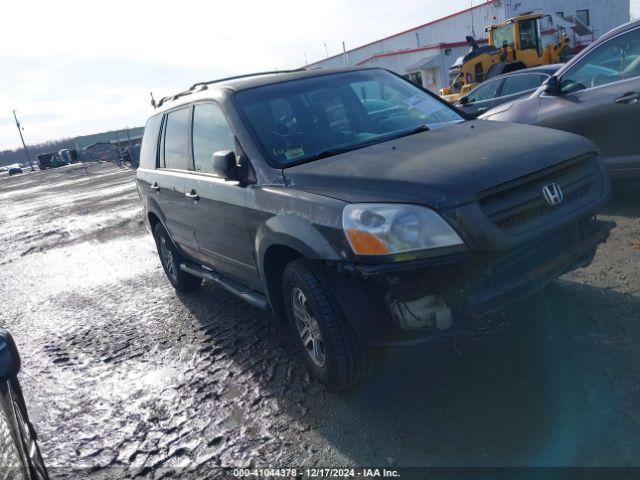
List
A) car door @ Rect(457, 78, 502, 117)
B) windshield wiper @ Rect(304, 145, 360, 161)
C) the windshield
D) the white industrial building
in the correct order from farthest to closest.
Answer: the white industrial building
car door @ Rect(457, 78, 502, 117)
the windshield
windshield wiper @ Rect(304, 145, 360, 161)

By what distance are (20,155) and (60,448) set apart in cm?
13159

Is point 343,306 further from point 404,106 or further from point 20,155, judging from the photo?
point 20,155

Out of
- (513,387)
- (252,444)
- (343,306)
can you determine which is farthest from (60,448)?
(513,387)

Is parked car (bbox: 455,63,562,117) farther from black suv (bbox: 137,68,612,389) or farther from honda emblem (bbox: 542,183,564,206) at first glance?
honda emblem (bbox: 542,183,564,206)

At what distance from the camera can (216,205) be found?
4.12 m

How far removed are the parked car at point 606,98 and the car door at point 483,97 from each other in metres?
4.34

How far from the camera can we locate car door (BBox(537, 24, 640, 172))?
5188 millimetres

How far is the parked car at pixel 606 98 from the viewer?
5.20 metres

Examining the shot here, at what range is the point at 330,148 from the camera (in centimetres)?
363


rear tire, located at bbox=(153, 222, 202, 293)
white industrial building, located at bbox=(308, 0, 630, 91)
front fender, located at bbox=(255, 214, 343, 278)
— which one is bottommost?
rear tire, located at bbox=(153, 222, 202, 293)

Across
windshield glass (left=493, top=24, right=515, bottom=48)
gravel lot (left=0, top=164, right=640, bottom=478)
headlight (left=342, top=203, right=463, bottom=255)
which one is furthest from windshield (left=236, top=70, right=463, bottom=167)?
windshield glass (left=493, top=24, right=515, bottom=48)

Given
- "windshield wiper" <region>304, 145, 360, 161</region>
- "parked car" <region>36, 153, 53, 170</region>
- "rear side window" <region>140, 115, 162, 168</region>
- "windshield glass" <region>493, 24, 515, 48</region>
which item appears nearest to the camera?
"windshield wiper" <region>304, 145, 360, 161</region>

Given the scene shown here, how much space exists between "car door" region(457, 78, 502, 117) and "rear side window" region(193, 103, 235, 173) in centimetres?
685

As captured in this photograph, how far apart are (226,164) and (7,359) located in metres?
1.99
